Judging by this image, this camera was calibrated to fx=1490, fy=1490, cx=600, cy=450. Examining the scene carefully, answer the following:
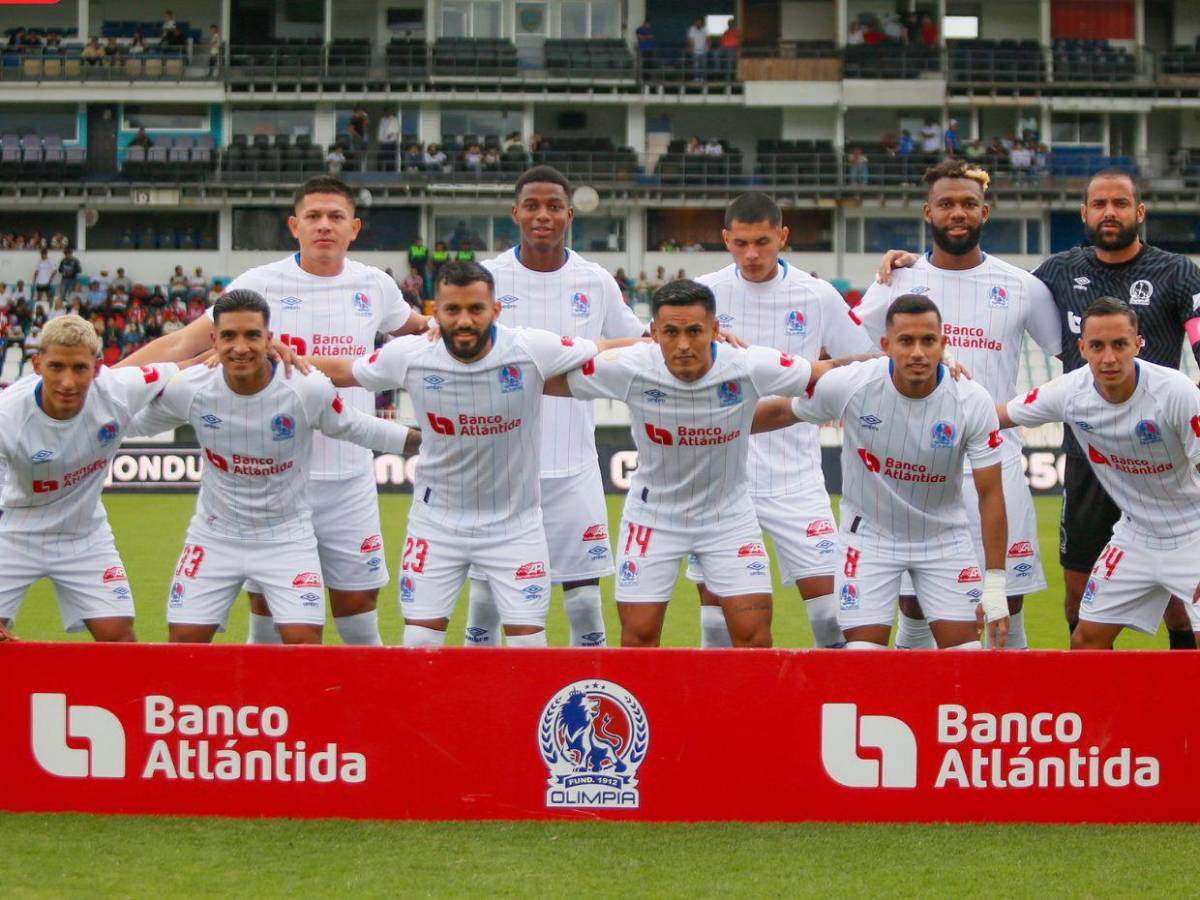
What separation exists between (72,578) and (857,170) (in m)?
33.4

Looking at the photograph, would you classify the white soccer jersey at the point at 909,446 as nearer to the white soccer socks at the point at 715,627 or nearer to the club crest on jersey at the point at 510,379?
the white soccer socks at the point at 715,627

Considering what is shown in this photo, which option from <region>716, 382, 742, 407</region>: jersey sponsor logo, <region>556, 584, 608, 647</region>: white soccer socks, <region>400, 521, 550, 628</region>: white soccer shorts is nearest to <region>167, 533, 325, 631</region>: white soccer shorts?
<region>400, 521, 550, 628</region>: white soccer shorts

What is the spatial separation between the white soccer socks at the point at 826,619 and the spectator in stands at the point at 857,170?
31816 mm

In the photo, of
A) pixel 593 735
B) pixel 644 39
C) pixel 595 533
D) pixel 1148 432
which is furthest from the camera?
pixel 644 39

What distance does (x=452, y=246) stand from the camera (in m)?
37.8

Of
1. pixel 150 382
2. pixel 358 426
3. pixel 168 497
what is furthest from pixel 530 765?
pixel 168 497

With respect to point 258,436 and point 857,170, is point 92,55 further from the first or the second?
point 258,436

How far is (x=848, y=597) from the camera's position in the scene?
6.71 metres

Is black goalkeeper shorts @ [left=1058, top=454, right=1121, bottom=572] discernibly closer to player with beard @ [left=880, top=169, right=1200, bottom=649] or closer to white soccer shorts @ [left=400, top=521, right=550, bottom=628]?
player with beard @ [left=880, top=169, right=1200, bottom=649]

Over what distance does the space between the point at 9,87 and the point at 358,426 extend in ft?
116

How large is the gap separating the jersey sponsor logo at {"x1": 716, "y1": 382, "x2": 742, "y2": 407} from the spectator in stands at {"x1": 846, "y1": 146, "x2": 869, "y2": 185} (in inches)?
1282

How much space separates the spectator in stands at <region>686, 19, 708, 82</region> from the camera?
39.2m

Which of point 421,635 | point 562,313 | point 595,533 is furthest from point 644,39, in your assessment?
point 421,635

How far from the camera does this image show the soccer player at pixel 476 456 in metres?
6.51
